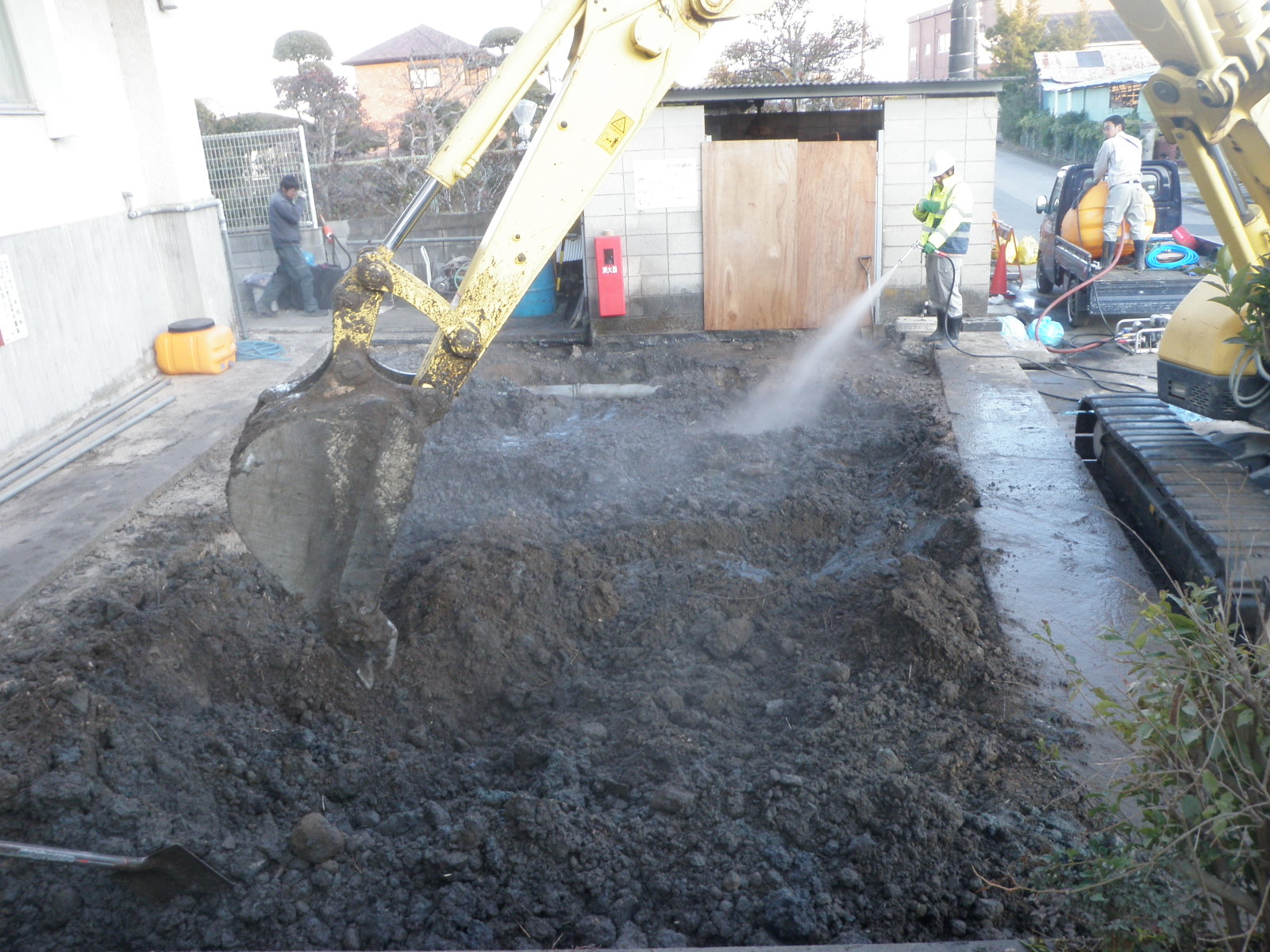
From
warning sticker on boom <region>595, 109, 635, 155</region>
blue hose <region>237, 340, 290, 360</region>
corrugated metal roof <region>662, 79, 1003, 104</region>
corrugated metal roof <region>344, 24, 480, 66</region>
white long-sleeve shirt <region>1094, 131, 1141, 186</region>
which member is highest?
corrugated metal roof <region>344, 24, 480, 66</region>

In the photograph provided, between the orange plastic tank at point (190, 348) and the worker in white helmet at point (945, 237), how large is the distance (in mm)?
7418

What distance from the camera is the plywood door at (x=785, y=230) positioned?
10828mm

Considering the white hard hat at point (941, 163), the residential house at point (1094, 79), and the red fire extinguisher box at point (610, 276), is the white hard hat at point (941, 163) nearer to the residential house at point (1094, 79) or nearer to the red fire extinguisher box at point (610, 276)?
the red fire extinguisher box at point (610, 276)

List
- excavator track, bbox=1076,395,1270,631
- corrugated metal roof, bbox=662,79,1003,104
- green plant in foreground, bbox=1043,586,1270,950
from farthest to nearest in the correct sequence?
1. corrugated metal roof, bbox=662,79,1003,104
2. excavator track, bbox=1076,395,1270,631
3. green plant in foreground, bbox=1043,586,1270,950

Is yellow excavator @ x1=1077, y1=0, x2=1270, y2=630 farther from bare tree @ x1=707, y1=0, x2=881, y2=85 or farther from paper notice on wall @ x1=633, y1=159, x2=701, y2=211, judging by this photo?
bare tree @ x1=707, y1=0, x2=881, y2=85

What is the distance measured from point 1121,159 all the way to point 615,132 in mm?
10151

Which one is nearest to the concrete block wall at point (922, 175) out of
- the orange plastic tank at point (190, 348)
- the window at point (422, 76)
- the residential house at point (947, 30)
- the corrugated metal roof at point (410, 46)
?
the orange plastic tank at point (190, 348)

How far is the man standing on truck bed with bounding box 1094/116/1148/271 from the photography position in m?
11.9

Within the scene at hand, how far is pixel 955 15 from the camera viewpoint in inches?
466

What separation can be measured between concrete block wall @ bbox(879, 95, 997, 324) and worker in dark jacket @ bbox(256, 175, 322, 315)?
7560 mm

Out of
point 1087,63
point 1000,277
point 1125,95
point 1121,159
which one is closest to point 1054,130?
point 1125,95

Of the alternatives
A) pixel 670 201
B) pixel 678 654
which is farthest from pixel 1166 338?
pixel 670 201

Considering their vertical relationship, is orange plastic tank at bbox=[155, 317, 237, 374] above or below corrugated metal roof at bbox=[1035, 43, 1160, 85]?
below

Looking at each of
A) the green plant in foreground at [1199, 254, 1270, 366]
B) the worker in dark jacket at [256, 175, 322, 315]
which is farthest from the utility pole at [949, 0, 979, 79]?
the worker in dark jacket at [256, 175, 322, 315]
